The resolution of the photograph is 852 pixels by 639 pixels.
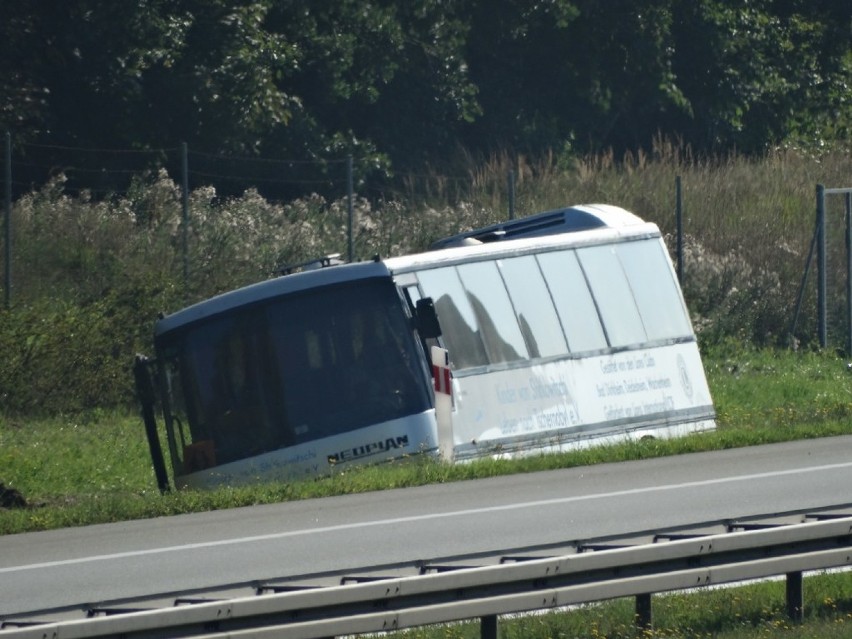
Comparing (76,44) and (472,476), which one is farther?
(76,44)

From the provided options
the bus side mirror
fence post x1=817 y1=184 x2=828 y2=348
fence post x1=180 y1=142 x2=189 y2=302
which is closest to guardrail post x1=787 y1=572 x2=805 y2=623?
the bus side mirror

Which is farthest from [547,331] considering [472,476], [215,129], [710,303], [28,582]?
[215,129]

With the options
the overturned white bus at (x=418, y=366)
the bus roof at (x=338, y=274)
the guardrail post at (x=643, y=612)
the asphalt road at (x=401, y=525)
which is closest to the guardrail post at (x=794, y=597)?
the guardrail post at (x=643, y=612)

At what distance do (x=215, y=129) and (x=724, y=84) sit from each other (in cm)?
1381

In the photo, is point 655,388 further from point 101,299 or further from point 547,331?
point 101,299

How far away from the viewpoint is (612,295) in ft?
58.0

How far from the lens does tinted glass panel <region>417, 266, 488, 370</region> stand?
635 inches

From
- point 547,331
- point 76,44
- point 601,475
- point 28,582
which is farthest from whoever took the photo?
point 76,44

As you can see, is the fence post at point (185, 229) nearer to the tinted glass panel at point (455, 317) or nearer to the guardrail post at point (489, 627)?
the tinted glass panel at point (455, 317)

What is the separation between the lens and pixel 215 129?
29891mm

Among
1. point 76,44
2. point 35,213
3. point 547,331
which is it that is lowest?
point 547,331

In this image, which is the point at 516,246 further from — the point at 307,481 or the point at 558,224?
the point at 307,481

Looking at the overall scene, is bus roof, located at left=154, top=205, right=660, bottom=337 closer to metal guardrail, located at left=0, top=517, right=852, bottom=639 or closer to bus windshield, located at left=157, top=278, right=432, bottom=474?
bus windshield, located at left=157, top=278, right=432, bottom=474

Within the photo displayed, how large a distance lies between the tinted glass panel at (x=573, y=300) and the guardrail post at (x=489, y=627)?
982cm
